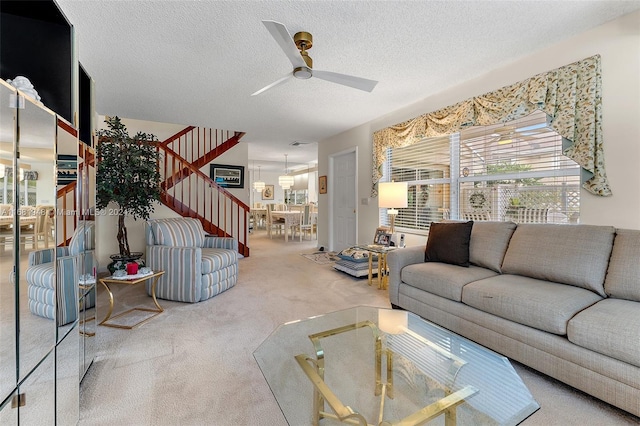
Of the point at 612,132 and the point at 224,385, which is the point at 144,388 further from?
the point at 612,132

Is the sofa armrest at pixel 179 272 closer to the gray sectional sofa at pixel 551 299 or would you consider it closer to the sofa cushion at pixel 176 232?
the sofa cushion at pixel 176 232

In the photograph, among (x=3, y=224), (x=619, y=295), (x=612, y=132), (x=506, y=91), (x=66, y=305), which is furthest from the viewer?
(x=506, y=91)

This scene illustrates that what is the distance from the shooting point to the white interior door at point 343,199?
210 inches

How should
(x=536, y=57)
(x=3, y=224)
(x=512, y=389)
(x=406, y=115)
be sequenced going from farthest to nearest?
1. (x=406, y=115)
2. (x=536, y=57)
3. (x=512, y=389)
4. (x=3, y=224)

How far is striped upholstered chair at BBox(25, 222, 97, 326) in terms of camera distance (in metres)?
1.06

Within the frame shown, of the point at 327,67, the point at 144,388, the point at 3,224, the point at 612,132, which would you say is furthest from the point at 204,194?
the point at 612,132

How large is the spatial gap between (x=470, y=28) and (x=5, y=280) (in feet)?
10.1

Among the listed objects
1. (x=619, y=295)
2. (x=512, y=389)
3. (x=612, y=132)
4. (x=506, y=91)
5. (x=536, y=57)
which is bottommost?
(x=512, y=389)

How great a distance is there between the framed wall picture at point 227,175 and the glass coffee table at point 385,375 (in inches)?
189

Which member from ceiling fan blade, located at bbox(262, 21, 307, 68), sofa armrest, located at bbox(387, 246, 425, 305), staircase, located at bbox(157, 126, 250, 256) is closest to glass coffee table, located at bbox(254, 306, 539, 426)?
sofa armrest, located at bbox(387, 246, 425, 305)

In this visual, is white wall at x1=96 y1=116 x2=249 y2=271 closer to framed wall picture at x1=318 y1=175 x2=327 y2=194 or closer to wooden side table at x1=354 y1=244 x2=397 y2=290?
framed wall picture at x1=318 y1=175 x2=327 y2=194

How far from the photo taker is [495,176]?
121 inches

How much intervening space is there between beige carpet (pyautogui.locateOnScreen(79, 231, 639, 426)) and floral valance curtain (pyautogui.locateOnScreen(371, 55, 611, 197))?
1.78 meters

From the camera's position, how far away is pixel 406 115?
4031mm
